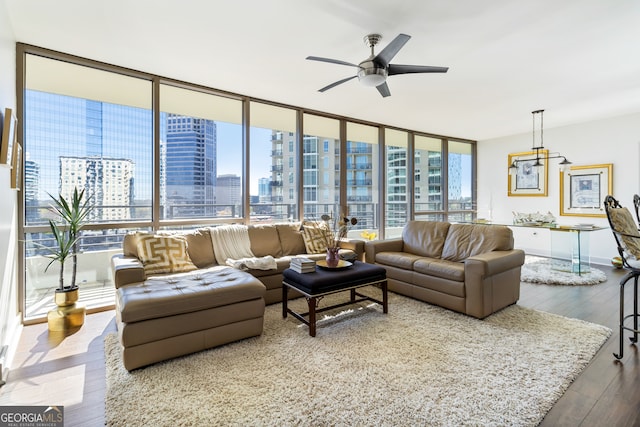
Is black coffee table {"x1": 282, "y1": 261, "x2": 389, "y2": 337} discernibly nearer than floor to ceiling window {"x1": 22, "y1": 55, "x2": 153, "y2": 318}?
Yes

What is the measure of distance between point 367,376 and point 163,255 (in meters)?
2.33

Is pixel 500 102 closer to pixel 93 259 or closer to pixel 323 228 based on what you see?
pixel 323 228

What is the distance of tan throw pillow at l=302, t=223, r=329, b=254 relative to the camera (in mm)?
4320

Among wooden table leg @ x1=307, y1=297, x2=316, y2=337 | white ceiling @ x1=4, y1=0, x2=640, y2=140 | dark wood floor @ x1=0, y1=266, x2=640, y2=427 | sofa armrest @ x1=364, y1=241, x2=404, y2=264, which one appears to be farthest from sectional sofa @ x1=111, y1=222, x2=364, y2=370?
white ceiling @ x1=4, y1=0, x2=640, y2=140

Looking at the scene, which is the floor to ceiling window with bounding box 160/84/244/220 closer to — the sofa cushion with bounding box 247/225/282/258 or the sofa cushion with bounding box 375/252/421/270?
the sofa cushion with bounding box 247/225/282/258

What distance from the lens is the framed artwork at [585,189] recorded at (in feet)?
18.5

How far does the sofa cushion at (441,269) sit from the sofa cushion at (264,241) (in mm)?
1782

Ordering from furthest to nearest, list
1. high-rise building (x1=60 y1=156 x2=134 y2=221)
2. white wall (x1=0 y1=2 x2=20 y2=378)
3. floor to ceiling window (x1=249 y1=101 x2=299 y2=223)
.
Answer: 1. floor to ceiling window (x1=249 y1=101 x2=299 y2=223)
2. high-rise building (x1=60 y1=156 x2=134 y2=221)
3. white wall (x1=0 y1=2 x2=20 y2=378)

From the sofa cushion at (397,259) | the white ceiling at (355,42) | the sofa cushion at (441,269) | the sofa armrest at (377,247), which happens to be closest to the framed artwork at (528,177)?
the white ceiling at (355,42)

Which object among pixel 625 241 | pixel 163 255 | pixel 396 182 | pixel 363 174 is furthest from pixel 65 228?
pixel 396 182

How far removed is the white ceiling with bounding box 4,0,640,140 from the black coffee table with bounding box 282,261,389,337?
2.18m

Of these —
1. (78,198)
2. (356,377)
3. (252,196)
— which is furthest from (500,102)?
(78,198)

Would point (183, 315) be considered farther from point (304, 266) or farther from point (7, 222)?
point (7, 222)

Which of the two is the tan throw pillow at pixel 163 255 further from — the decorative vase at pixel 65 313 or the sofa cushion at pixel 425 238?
the sofa cushion at pixel 425 238
